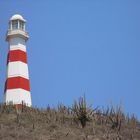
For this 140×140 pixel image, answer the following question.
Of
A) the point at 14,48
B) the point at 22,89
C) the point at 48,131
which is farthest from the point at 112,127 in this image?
the point at 14,48

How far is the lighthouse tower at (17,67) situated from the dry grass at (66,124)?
748 cm

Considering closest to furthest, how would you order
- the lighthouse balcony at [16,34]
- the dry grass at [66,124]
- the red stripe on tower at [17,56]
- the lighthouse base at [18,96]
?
1. the dry grass at [66,124]
2. the lighthouse base at [18,96]
3. the red stripe on tower at [17,56]
4. the lighthouse balcony at [16,34]

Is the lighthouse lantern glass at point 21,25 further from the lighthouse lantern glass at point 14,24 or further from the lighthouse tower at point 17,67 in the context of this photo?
the lighthouse lantern glass at point 14,24

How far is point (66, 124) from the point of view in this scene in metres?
17.6

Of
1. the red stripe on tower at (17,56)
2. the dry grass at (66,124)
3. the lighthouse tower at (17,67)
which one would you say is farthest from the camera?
the red stripe on tower at (17,56)

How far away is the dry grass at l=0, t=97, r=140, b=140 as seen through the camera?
15.9 meters

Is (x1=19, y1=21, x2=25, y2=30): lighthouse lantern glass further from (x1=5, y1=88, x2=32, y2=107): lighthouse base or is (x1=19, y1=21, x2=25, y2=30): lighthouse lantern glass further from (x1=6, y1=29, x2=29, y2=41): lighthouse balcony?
(x1=5, y1=88, x2=32, y2=107): lighthouse base

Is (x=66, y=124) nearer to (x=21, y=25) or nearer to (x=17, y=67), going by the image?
(x=17, y=67)

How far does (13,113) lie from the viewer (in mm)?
18344

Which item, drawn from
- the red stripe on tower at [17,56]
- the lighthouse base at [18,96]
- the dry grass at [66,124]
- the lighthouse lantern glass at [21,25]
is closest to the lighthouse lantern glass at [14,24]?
the lighthouse lantern glass at [21,25]

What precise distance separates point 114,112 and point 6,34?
1341cm

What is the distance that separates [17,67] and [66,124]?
11770mm

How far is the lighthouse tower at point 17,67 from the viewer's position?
2761 centimetres

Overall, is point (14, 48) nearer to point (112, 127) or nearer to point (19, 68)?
point (19, 68)
